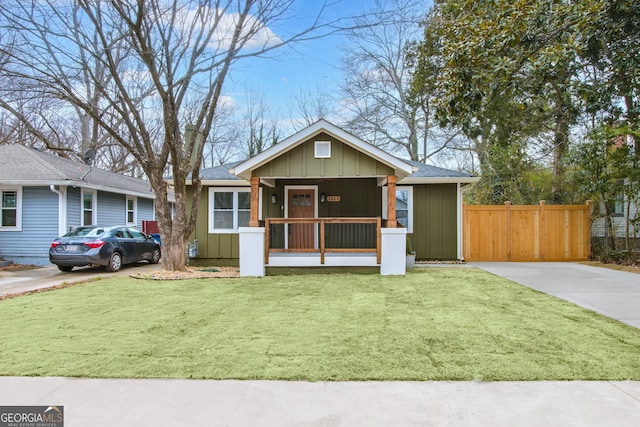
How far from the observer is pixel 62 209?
1265cm

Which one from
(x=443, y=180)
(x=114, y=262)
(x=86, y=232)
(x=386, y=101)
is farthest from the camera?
(x=386, y=101)

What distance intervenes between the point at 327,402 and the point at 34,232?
44.1ft

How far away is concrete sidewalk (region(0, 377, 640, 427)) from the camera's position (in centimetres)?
279

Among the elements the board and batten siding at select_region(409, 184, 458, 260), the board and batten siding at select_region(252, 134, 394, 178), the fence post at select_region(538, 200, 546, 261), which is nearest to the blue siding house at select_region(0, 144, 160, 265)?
the board and batten siding at select_region(252, 134, 394, 178)

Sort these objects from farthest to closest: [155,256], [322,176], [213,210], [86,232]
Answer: [155,256] < [213,210] < [86,232] < [322,176]

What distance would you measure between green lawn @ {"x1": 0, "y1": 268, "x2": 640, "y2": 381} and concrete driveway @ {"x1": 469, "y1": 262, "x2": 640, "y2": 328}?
0.52m

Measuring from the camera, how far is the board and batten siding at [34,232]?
1274 cm

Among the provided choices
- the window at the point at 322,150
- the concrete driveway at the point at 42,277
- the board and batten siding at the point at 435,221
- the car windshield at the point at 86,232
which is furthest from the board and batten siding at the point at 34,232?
the board and batten siding at the point at 435,221

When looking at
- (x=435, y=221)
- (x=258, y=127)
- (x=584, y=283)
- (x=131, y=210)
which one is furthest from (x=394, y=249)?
(x=258, y=127)

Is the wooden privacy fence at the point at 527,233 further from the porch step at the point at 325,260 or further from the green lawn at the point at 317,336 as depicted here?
the green lawn at the point at 317,336

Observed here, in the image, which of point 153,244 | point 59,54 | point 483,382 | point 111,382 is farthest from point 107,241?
point 483,382

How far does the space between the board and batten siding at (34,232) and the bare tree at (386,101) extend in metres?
16.1

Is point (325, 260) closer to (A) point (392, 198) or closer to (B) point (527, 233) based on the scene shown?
(A) point (392, 198)

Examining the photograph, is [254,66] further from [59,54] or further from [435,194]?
[435,194]
